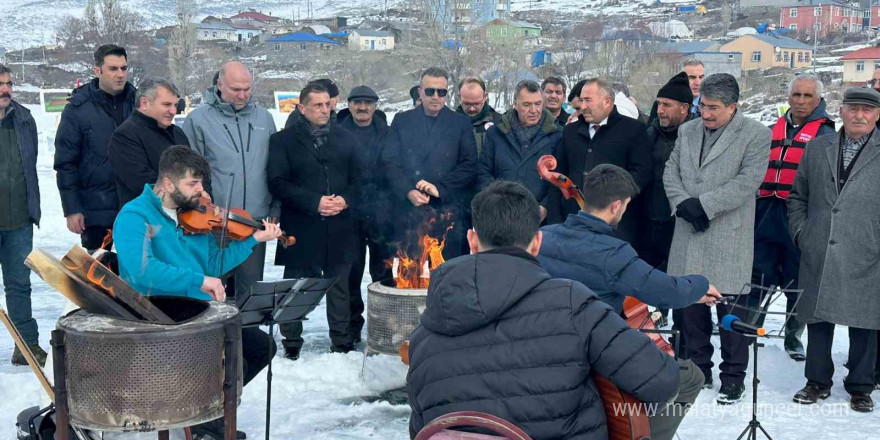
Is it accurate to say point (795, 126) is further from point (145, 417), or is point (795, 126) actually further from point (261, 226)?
point (145, 417)

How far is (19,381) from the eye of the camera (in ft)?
20.0

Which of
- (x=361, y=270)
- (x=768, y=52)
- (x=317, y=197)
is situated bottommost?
(x=361, y=270)

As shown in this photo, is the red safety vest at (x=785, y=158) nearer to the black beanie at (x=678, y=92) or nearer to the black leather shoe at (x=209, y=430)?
the black beanie at (x=678, y=92)

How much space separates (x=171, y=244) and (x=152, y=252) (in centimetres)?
11

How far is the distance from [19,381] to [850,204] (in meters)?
5.79

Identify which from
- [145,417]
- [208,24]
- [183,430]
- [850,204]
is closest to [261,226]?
[183,430]

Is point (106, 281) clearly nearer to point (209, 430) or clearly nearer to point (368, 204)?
point (209, 430)

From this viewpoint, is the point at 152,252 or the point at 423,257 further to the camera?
the point at 423,257

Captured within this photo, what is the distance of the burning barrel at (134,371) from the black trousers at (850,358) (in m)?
4.20

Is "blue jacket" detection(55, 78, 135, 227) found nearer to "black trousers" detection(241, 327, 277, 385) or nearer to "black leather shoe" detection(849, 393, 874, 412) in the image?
"black trousers" detection(241, 327, 277, 385)

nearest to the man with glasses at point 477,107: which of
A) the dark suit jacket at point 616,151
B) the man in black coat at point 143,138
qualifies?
the dark suit jacket at point 616,151

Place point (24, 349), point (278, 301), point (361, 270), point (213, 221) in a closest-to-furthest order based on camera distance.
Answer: point (24, 349) → point (278, 301) → point (213, 221) → point (361, 270)

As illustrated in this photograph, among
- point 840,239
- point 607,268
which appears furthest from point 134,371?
point 840,239

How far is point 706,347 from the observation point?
21.0 feet
